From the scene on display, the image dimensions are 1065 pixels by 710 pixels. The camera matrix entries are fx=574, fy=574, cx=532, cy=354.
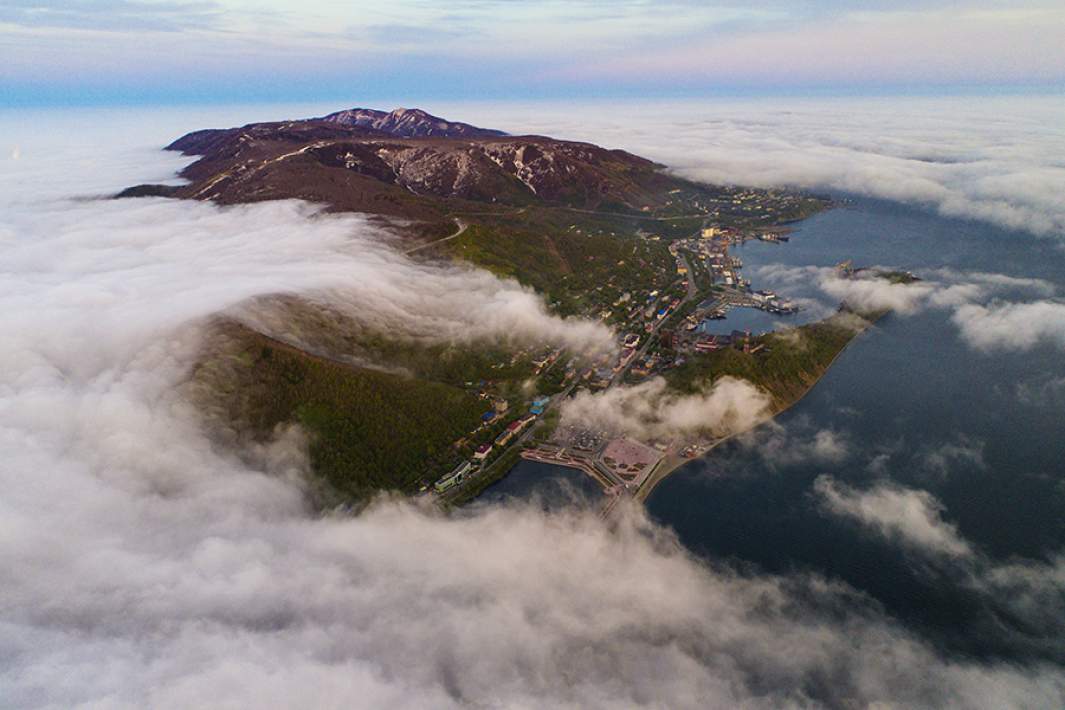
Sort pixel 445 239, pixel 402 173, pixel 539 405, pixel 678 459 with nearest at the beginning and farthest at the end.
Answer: pixel 678 459, pixel 539 405, pixel 445 239, pixel 402 173

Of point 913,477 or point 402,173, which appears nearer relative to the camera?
point 913,477

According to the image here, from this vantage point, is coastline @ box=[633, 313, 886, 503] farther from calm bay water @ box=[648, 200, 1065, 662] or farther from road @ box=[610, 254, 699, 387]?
road @ box=[610, 254, 699, 387]

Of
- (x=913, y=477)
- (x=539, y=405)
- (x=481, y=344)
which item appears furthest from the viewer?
(x=481, y=344)

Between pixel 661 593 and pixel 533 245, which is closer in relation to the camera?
pixel 661 593

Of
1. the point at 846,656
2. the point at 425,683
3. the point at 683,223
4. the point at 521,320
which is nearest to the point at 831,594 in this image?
the point at 846,656

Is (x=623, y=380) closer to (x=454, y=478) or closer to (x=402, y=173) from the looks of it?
(x=454, y=478)

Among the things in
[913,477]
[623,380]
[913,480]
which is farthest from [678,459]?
[913,477]

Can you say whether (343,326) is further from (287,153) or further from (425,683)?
(287,153)
